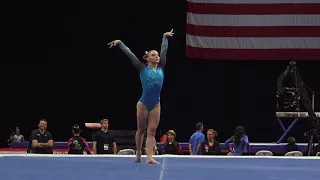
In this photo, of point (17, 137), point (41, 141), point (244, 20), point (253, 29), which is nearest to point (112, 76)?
point (17, 137)

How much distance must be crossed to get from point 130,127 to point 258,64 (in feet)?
12.3

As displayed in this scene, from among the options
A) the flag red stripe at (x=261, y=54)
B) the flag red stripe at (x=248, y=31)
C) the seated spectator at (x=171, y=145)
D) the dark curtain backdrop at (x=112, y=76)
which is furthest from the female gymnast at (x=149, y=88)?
the dark curtain backdrop at (x=112, y=76)

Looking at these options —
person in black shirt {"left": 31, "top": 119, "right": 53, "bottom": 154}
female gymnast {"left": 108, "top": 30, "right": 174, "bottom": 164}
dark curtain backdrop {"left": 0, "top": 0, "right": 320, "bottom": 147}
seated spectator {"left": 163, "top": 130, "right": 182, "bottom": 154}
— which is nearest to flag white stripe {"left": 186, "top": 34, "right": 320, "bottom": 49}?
dark curtain backdrop {"left": 0, "top": 0, "right": 320, "bottom": 147}

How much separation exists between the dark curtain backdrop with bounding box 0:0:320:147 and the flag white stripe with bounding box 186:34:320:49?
4.91ft

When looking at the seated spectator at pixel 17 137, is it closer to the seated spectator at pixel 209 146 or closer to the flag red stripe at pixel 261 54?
the flag red stripe at pixel 261 54

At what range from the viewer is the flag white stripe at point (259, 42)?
14.8 metres

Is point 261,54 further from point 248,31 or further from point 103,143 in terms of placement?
point 103,143

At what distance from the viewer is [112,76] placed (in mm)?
16844

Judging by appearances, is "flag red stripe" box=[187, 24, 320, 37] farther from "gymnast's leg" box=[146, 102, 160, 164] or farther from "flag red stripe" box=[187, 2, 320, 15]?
"gymnast's leg" box=[146, 102, 160, 164]

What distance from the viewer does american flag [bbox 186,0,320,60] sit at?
14.8m

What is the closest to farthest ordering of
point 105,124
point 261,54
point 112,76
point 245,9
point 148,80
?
point 148,80
point 105,124
point 245,9
point 261,54
point 112,76

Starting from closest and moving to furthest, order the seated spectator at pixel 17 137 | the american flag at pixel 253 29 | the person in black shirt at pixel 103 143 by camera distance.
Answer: the person in black shirt at pixel 103 143, the american flag at pixel 253 29, the seated spectator at pixel 17 137

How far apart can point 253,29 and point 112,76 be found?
4.11 m

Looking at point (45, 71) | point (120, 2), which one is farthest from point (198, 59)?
point (45, 71)
